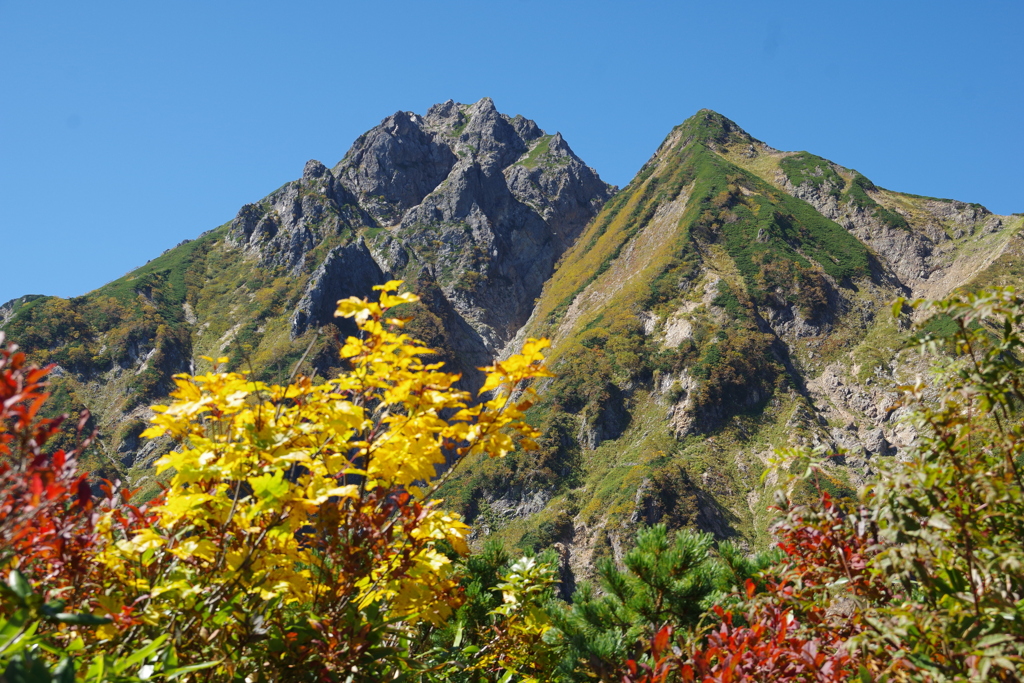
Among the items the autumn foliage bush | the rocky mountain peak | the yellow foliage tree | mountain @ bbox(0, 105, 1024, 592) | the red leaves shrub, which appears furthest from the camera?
the rocky mountain peak

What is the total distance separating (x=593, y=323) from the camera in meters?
49.0

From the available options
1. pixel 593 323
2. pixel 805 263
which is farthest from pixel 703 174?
pixel 593 323

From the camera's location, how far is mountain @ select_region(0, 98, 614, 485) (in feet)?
171

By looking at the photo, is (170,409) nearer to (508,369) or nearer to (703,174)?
(508,369)

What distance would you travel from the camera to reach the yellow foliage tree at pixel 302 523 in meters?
1.67

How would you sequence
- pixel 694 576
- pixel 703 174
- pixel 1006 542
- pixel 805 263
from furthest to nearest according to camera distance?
pixel 703 174 → pixel 805 263 → pixel 694 576 → pixel 1006 542

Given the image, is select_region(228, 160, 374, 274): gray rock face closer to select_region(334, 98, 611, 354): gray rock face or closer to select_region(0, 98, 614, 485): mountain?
select_region(0, 98, 614, 485): mountain

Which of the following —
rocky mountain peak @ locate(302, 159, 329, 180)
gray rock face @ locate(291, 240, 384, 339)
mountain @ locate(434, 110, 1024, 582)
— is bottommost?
mountain @ locate(434, 110, 1024, 582)

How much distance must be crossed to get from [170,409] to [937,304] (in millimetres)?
2683

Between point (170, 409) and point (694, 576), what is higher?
point (170, 409)

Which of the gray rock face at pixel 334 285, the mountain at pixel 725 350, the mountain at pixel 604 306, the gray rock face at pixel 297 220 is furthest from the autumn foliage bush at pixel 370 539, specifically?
the gray rock face at pixel 297 220

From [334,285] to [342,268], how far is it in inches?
92.3

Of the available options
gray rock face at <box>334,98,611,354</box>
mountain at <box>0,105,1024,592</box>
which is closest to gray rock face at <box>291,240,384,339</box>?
mountain at <box>0,105,1024,592</box>

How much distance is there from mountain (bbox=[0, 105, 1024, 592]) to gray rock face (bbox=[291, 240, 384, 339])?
0.90 ft
